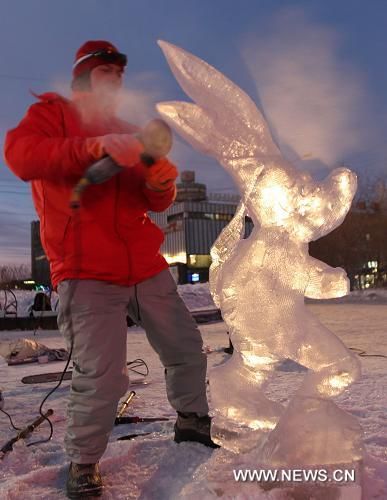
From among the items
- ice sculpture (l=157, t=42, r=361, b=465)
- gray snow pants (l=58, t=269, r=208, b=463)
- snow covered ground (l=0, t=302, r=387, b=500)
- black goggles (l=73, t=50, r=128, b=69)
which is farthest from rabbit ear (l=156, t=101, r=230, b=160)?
snow covered ground (l=0, t=302, r=387, b=500)

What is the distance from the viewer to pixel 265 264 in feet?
5.50

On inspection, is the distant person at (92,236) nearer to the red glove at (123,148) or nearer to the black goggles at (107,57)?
the black goggles at (107,57)

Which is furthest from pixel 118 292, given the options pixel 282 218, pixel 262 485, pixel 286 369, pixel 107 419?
pixel 286 369

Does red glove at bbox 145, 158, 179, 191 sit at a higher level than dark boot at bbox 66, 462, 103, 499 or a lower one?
higher

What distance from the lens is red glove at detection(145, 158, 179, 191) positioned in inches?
61.7

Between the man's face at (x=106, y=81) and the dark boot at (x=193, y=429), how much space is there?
51.8 inches

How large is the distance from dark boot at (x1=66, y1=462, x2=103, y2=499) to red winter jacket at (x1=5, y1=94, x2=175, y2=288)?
2.12ft

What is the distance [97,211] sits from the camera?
181cm

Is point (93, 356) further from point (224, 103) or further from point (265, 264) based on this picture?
point (224, 103)

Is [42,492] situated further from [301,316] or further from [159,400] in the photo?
[159,400]

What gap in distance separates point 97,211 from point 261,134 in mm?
626

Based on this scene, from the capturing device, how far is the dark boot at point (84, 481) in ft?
5.56

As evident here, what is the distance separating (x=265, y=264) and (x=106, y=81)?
2.62ft

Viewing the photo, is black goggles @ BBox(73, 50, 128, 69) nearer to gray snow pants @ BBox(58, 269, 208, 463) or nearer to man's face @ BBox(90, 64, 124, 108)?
man's face @ BBox(90, 64, 124, 108)
